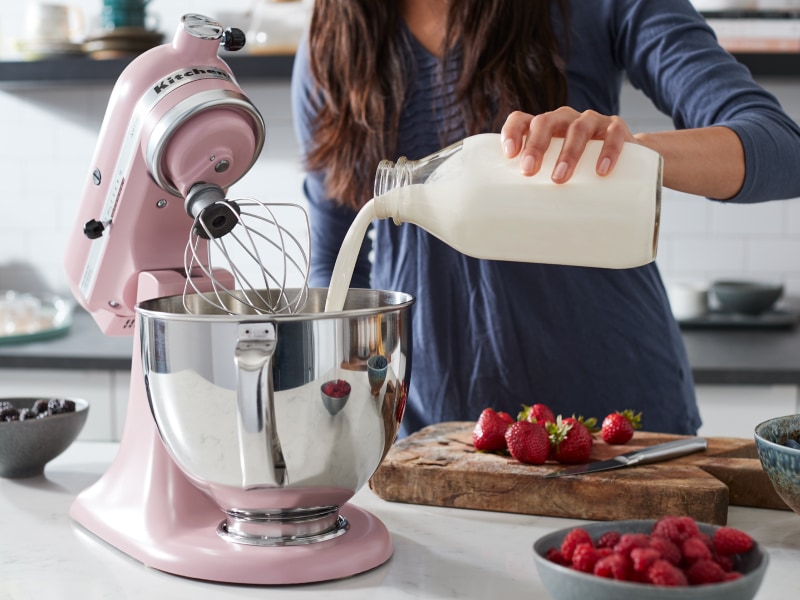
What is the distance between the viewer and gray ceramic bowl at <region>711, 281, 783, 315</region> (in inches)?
93.6

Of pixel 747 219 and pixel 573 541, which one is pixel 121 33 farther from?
pixel 573 541

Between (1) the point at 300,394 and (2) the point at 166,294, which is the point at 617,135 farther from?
(2) the point at 166,294

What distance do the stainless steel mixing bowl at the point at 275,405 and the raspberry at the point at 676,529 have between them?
0.79 ft

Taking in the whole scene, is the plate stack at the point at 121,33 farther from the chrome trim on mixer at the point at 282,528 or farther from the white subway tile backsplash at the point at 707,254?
the chrome trim on mixer at the point at 282,528

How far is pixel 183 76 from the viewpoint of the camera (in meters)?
0.87

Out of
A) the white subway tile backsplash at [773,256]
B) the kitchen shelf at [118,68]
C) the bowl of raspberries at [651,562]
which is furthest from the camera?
the white subway tile backsplash at [773,256]

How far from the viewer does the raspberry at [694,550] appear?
0.65 meters

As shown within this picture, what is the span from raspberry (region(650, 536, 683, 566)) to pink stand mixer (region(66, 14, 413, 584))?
0.25 m

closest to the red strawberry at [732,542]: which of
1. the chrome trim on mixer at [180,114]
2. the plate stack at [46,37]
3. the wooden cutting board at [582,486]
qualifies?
the wooden cutting board at [582,486]

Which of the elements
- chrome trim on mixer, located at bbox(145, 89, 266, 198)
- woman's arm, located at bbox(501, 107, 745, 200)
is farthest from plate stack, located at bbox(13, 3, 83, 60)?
woman's arm, located at bbox(501, 107, 745, 200)

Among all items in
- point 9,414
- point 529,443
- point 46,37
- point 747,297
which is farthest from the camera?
point 46,37

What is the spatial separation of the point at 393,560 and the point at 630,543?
254mm

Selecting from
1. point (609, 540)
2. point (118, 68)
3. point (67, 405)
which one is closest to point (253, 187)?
point (118, 68)

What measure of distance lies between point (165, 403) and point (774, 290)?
1.93 metres
